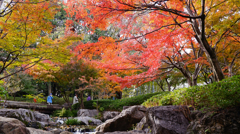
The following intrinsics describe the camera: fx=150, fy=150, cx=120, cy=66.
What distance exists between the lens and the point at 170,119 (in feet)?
13.6

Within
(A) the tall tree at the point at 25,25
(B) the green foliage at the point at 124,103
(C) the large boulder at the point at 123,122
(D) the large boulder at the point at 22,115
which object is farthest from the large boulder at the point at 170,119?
(B) the green foliage at the point at 124,103

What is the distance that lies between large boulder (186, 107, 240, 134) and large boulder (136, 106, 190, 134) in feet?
1.57

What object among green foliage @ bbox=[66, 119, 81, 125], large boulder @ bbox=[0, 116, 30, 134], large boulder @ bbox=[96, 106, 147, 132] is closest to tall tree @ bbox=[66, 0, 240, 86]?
large boulder @ bbox=[96, 106, 147, 132]

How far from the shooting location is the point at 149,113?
4.69m

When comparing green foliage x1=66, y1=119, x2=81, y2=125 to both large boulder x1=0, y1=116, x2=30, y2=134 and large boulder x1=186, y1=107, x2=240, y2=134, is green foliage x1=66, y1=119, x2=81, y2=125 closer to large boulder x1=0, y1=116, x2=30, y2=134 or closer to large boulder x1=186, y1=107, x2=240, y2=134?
large boulder x1=0, y1=116, x2=30, y2=134

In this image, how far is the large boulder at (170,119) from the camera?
12.9 ft

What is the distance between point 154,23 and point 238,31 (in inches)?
179

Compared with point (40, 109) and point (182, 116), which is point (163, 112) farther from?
point (40, 109)

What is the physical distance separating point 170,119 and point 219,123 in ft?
4.12

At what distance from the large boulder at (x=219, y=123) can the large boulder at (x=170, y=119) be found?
48 cm

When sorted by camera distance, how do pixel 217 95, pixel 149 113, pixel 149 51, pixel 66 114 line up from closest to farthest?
pixel 217 95 < pixel 149 113 < pixel 149 51 < pixel 66 114

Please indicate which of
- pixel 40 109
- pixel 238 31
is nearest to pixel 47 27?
pixel 238 31

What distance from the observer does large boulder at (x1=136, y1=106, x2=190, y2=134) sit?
3.93 meters

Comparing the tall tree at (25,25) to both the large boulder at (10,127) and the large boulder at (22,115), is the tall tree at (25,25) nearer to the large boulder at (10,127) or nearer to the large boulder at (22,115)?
the large boulder at (22,115)
